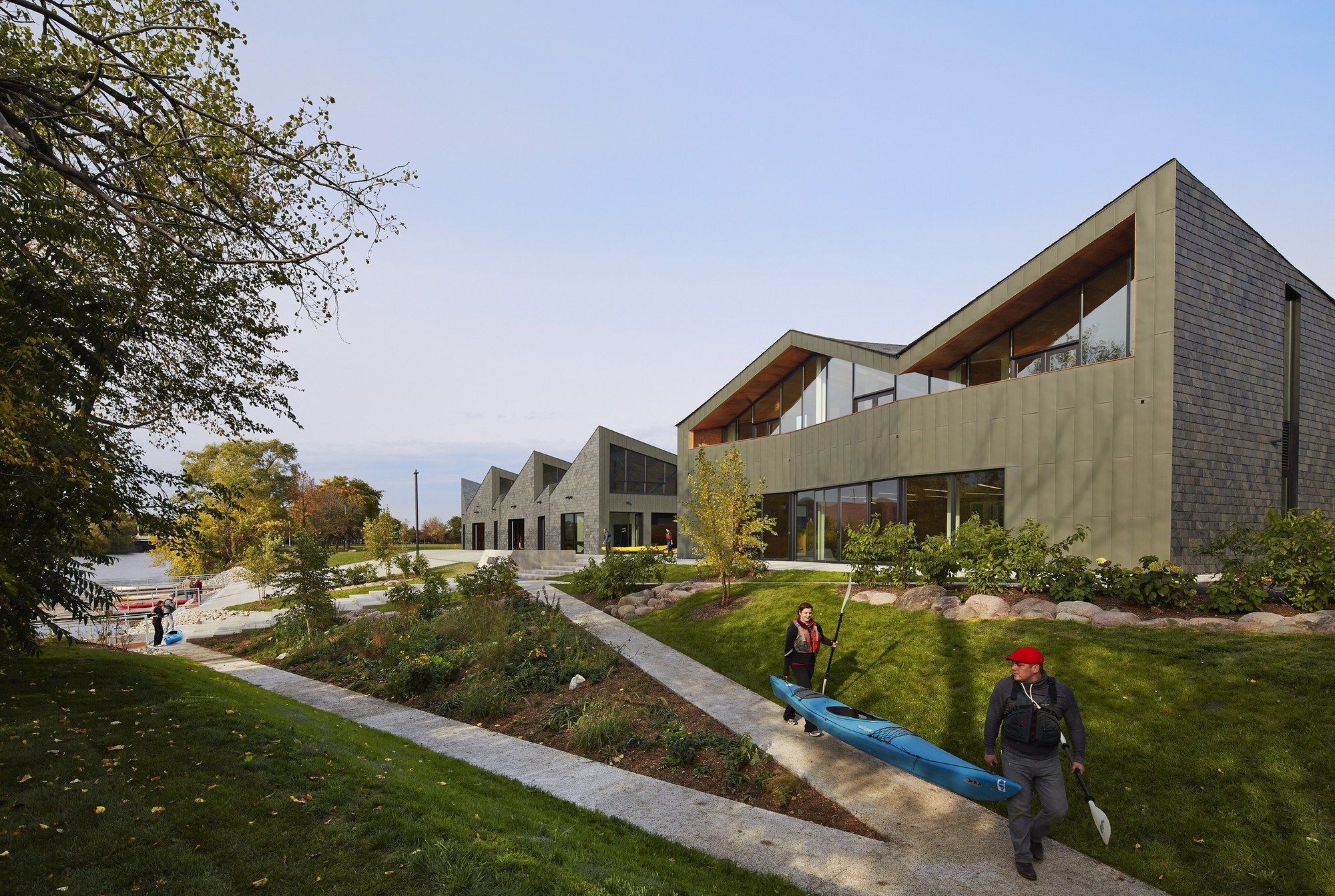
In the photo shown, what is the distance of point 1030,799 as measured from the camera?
18.5ft

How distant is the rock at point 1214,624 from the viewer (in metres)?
8.85

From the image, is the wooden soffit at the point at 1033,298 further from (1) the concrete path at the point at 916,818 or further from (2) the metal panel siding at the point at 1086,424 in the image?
(1) the concrete path at the point at 916,818

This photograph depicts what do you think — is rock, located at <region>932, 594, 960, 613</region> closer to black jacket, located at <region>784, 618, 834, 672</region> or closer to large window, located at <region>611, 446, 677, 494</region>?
black jacket, located at <region>784, 618, 834, 672</region>

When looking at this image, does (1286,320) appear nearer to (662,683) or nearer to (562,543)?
(662,683)

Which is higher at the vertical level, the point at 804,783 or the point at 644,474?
the point at 644,474

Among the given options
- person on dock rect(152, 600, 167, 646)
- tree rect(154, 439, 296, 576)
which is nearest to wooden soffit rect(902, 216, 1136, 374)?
person on dock rect(152, 600, 167, 646)

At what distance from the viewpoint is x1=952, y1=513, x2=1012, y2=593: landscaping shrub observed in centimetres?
1180

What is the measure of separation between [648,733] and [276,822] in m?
Answer: 4.84

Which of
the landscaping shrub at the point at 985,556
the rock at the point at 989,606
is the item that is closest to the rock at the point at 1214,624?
the rock at the point at 989,606

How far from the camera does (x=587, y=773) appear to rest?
26.2 feet

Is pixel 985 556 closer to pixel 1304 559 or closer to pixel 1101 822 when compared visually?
pixel 1304 559

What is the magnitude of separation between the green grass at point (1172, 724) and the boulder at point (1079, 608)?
44 centimetres

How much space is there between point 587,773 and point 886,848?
3528 mm

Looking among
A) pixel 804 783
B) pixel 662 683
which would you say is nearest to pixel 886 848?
pixel 804 783
